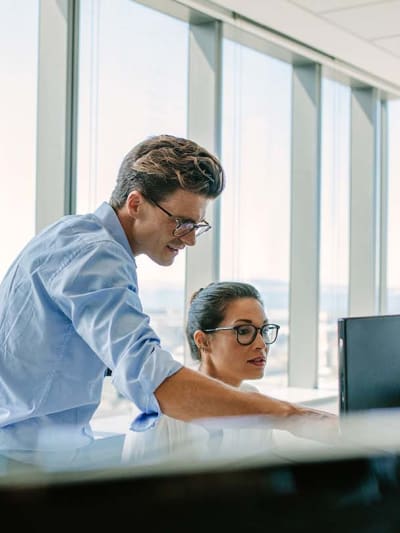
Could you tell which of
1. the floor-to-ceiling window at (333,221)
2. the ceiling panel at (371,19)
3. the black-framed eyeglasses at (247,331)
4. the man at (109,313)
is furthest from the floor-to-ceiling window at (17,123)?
the floor-to-ceiling window at (333,221)

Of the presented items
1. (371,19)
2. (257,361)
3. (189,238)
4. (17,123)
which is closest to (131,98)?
(17,123)

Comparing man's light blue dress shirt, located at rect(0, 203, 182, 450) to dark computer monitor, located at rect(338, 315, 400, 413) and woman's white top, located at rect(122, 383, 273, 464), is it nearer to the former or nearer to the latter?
dark computer monitor, located at rect(338, 315, 400, 413)

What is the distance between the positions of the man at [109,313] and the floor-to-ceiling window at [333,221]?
3041mm

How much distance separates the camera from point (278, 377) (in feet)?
13.6

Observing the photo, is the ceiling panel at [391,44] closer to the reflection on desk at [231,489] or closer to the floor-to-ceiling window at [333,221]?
the floor-to-ceiling window at [333,221]

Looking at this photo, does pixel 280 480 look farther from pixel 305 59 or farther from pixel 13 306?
pixel 305 59

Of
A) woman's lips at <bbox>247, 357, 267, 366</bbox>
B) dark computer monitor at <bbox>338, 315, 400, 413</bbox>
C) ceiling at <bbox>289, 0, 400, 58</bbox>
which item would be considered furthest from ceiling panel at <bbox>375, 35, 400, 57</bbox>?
dark computer monitor at <bbox>338, 315, 400, 413</bbox>

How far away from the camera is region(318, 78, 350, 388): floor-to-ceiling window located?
4414 mm

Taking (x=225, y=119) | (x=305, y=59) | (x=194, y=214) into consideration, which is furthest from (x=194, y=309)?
(x=305, y=59)

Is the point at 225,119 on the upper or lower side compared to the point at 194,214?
upper

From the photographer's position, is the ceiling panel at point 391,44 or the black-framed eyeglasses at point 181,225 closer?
the black-framed eyeglasses at point 181,225

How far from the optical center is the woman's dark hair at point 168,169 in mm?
1318

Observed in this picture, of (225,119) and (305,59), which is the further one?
(305,59)

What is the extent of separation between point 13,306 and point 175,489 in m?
0.98
